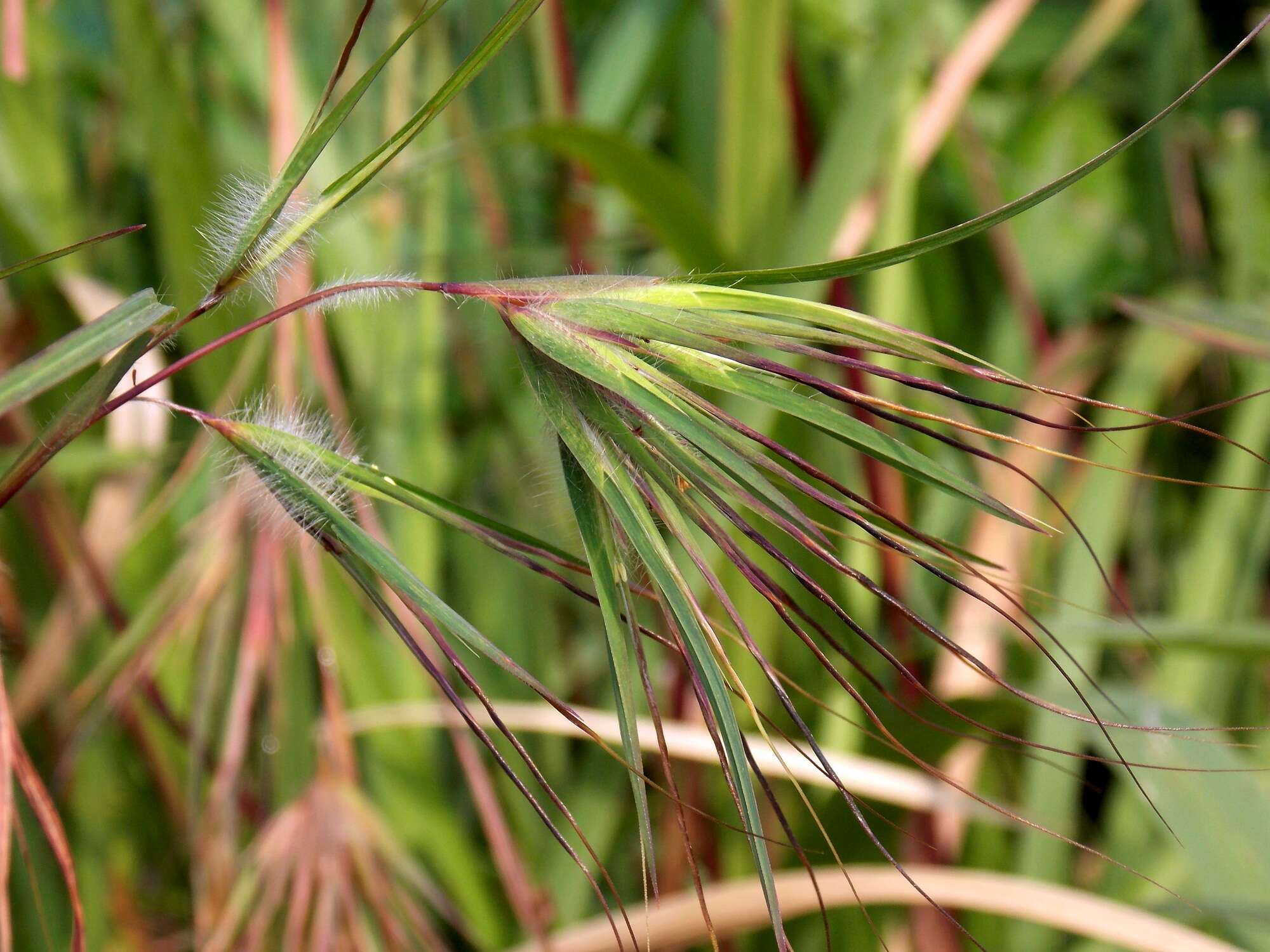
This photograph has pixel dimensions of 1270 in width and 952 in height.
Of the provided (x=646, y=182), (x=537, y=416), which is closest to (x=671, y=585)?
(x=537, y=416)

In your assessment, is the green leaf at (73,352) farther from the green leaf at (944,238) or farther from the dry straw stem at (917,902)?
the dry straw stem at (917,902)

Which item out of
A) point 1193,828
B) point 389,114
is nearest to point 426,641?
point 389,114

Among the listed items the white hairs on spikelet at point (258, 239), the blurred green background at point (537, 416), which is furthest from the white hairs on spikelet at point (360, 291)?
the blurred green background at point (537, 416)

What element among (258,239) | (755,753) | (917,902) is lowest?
(917,902)

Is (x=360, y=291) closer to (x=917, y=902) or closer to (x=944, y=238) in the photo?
(x=944, y=238)

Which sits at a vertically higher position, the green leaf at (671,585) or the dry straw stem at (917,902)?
the green leaf at (671,585)

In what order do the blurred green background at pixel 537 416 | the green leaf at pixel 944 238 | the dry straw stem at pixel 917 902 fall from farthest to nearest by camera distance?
the blurred green background at pixel 537 416 < the dry straw stem at pixel 917 902 < the green leaf at pixel 944 238
